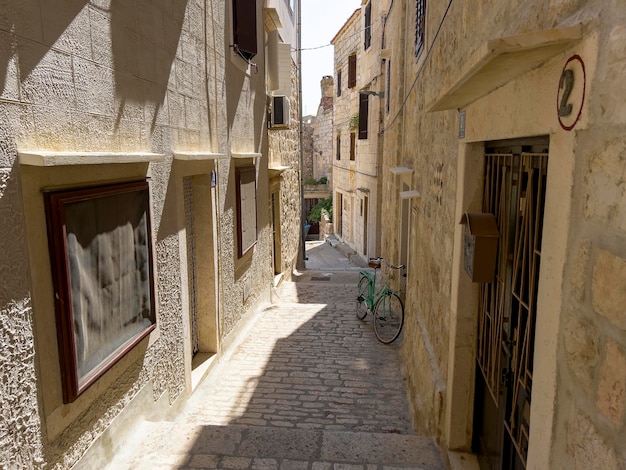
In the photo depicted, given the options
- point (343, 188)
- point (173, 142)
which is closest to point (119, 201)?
point (173, 142)

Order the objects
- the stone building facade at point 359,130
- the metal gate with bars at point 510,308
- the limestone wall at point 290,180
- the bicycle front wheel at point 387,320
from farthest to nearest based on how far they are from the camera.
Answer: the stone building facade at point 359,130, the limestone wall at point 290,180, the bicycle front wheel at point 387,320, the metal gate with bars at point 510,308

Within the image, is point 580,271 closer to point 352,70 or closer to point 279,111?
point 279,111

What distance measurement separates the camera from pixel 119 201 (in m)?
3.19

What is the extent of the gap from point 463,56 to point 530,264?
1.63 metres

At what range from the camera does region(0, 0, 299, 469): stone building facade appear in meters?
2.31

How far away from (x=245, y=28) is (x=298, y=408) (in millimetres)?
5304

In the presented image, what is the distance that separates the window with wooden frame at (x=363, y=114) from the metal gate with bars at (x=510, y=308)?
12.7 metres

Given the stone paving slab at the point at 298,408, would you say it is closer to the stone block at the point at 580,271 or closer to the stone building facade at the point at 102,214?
the stone building facade at the point at 102,214

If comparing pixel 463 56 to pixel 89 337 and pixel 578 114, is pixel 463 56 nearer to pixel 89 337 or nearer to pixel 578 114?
pixel 578 114

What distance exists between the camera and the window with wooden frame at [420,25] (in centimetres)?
539

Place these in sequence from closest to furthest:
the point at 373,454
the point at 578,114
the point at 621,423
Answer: the point at 621,423 < the point at 578,114 < the point at 373,454

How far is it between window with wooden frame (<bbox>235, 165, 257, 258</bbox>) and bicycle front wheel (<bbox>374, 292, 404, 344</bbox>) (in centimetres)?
230

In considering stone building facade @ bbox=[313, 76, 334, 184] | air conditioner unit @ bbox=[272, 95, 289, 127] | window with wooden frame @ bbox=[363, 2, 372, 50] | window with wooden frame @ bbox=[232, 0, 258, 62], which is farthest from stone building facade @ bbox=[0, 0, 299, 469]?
stone building facade @ bbox=[313, 76, 334, 184]

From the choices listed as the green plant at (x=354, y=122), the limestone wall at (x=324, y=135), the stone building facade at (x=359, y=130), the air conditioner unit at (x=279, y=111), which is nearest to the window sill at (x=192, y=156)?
the air conditioner unit at (x=279, y=111)
